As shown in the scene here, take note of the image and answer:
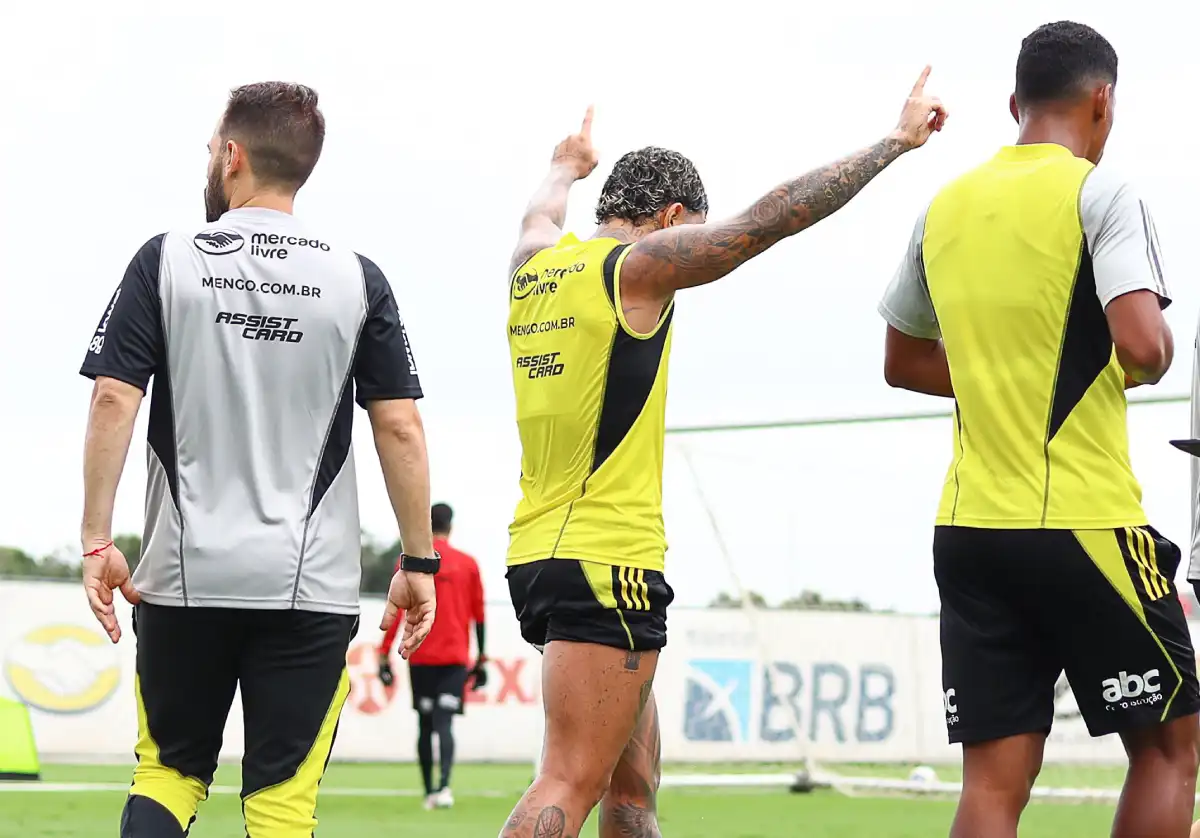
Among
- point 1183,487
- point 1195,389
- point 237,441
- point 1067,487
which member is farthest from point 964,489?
point 1183,487

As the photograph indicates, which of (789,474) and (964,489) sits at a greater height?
(964,489)

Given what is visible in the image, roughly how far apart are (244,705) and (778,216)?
183 centimetres

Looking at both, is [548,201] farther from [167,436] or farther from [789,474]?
[789,474]

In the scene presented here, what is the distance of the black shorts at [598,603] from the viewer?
4.42m

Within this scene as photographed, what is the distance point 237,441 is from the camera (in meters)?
3.99

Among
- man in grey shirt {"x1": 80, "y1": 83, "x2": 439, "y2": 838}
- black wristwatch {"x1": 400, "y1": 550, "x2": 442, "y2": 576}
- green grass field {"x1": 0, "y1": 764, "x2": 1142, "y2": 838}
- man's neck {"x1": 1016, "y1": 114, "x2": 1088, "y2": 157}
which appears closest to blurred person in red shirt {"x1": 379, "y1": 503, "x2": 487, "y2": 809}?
green grass field {"x1": 0, "y1": 764, "x2": 1142, "y2": 838}

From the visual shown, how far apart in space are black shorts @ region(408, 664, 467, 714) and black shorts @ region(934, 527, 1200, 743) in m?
8.98

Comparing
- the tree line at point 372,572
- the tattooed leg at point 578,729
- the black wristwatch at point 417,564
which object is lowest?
the tree line at point 372,572

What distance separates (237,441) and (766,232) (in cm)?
146

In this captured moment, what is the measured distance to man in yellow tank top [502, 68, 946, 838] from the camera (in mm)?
4305

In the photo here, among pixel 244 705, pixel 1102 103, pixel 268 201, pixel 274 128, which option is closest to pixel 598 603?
pixel 244 705

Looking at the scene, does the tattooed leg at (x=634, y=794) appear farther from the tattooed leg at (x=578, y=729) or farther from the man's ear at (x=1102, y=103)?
the man's ear at (x=1102, y=103)

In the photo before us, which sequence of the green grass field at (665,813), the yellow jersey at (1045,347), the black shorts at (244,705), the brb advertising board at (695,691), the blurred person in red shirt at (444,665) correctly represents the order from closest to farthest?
1. the yellow jersey at (1045,347)
2. the black shorts at (244,705)
3. the green grass field at (665,813)
4. the blurred person in red shirt at (444,665)
5. the brb advertising board at (695,691)

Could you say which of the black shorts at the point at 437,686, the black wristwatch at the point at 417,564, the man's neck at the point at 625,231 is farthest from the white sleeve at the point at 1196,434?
the black shorts at the point at 437,686
